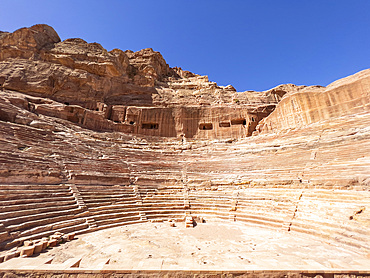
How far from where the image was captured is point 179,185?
13039mm

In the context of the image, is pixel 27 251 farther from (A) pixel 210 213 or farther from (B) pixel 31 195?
(A) pixel 210 213

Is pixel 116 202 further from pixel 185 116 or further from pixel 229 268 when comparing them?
pixel 185 116

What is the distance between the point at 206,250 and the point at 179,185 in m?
7.25

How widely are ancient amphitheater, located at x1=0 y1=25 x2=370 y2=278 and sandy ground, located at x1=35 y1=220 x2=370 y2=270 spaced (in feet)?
0.18

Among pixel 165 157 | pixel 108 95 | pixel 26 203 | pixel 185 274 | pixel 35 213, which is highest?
pixel 108 95

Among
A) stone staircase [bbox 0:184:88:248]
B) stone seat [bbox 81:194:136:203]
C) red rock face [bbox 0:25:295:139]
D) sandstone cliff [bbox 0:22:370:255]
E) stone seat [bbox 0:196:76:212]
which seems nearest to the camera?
stone staircase [bbox 0:184:88:248]

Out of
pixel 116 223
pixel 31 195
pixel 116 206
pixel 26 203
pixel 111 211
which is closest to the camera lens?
pixel 26 203

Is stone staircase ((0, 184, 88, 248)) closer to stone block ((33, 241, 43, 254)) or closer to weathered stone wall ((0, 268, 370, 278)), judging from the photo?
stone block ((33, 241, 43, 254))

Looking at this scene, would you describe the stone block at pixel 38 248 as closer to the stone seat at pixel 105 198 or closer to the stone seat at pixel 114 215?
the stone seat at pixel 114 215

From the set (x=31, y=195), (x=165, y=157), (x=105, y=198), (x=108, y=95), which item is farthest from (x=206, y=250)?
(x=108, y=95)

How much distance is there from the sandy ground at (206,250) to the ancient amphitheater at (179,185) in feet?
0.18

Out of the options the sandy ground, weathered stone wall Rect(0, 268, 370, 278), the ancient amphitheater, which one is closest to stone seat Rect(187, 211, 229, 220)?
the ancient amphitheater

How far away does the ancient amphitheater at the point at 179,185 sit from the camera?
515 centimetres

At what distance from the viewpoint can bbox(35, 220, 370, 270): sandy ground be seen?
432 cm
